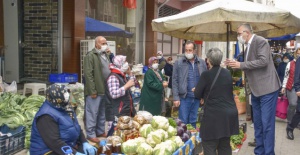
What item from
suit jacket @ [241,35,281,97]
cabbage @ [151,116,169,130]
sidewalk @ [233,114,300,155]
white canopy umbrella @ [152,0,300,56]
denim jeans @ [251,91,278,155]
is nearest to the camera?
cabbage @ [151,116,169,130]

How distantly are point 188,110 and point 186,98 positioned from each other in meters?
0.24

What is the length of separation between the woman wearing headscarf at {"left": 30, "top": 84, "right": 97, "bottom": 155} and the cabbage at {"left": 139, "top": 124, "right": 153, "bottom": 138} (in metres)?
1.06

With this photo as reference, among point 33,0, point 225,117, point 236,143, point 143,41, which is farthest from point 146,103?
point 143,41

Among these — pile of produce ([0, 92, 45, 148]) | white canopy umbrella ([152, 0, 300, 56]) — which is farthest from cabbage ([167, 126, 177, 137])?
pile of produce ([0, 92, 45, 148])

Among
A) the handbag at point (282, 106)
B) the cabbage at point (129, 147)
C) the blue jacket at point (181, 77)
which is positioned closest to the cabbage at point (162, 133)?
the cabbage at point (129, 147)

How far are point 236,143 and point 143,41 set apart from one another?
8807mm

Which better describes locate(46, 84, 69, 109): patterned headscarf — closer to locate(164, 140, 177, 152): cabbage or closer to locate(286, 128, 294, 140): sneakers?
locate(164, 140, 177, 152): cabbage

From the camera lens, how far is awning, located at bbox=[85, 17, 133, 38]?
903 centimetres

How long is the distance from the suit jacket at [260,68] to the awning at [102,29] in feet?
14.9

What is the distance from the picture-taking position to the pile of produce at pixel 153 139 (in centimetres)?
409

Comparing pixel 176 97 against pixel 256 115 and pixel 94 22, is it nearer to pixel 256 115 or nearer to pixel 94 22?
pixel 256 115

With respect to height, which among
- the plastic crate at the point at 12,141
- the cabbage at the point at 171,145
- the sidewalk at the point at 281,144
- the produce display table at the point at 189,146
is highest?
the cabbage at the point at 171,145

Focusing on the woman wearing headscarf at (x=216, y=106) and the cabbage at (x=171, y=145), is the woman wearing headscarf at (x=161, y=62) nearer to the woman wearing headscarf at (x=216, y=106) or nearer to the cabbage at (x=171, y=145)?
the woman wearing headscarf at (x=216, y=106)

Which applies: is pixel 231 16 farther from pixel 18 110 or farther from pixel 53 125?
pixel 18 110
